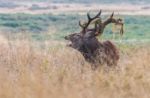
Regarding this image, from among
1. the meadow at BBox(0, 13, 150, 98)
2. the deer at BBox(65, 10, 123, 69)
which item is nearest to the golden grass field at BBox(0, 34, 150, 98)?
the meadow at BBox(0, 13, 150, 98)

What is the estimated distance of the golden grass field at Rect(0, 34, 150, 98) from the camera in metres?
9.58

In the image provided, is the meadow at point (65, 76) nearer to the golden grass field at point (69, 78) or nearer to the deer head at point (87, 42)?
the golden grass field at point (69, 78)

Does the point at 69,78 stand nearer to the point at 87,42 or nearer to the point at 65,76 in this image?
the point at 65,76

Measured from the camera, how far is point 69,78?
35.2 feet

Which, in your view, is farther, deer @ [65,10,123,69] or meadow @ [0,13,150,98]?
deer @ [65,10,123,69]

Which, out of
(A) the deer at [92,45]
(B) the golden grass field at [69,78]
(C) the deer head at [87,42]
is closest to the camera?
(B) the golden grass field at [69,78]

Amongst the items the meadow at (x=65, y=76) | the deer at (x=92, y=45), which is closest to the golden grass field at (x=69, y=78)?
the meadow at (x=65, y=76)

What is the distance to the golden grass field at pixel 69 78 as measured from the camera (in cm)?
958

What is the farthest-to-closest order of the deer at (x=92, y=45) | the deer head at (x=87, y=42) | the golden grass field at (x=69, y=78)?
1. the deer head at (x=87, y=42)
2. the deer at (x=92, y=45)
3. the golden grass field at (x=69, y=78)

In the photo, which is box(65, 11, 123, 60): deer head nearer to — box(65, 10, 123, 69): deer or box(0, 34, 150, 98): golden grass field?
box(65, 10, 123, 69): deer

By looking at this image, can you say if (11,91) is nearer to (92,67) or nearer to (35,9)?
(92,67)

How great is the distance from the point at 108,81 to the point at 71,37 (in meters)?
2.52

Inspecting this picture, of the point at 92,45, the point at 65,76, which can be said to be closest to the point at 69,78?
the point at 65,76

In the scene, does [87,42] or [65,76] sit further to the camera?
[87,42]
